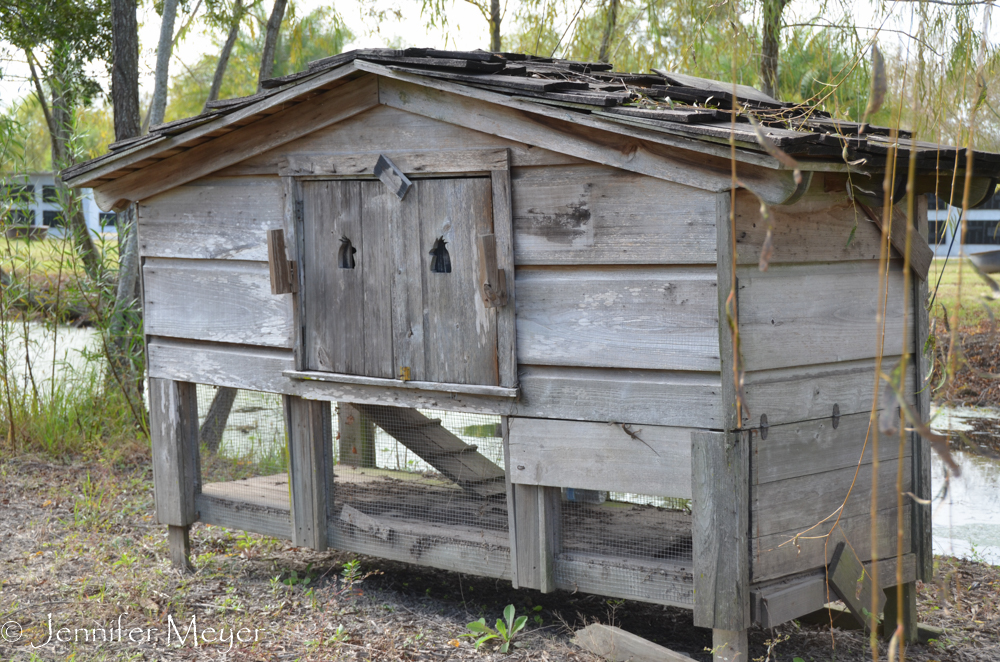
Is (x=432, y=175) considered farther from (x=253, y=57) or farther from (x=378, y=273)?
(x=253, y=57)

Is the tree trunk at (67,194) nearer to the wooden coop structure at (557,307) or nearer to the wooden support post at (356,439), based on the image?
the wooden coop structure at (557,307)

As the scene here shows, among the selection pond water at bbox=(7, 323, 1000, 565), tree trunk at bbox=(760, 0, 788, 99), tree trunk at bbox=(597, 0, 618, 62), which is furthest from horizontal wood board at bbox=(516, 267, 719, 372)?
tree trunk at bbox=(597, 0, 618, 62)

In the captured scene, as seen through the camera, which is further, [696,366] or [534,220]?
[534,220]

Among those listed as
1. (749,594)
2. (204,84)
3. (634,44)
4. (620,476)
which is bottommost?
(749,594)

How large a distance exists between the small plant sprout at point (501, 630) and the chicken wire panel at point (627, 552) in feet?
1.08

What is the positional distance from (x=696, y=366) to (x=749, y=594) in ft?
3.08

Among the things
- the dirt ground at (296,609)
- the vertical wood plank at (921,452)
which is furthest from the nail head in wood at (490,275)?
the vertical wood plank at (921,452)

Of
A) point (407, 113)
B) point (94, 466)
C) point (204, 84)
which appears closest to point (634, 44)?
point (407, 113)

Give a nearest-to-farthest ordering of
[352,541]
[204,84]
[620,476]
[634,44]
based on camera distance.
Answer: [620,476], [352,541], [634,44], [204,84]

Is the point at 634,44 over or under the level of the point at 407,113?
over

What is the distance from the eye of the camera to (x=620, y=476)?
3.76 m

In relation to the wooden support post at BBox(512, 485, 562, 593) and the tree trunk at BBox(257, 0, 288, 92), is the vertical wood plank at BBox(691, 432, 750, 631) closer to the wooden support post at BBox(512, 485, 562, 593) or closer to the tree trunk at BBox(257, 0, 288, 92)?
the wooden support post at BBox(512, 485, 562, 593)

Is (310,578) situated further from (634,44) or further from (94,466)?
(634,44)

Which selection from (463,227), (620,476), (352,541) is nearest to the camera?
(620,476)
